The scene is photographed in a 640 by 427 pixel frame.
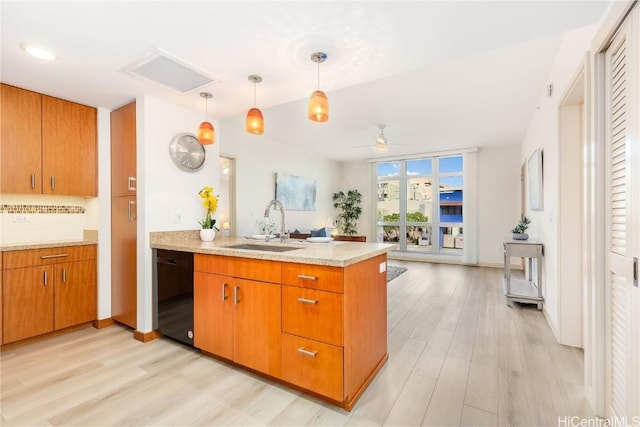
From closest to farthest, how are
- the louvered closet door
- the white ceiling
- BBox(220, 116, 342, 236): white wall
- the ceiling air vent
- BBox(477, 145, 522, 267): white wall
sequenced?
1. the louvered closet door
2. the white ceiling
3. the ceiling air vent
4. BBox(220, 116, 342, 236): white wall
5. BBox(477, 145, 522, 267): white wall

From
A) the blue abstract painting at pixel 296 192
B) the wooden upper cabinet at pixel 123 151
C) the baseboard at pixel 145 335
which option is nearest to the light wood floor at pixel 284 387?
the baseboard at pixel 145 335

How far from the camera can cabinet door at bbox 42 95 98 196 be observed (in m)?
2.71

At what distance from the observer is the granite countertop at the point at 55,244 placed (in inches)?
98.0

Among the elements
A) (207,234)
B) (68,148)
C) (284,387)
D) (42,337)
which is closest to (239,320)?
(284,387)

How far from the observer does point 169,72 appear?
2230mm

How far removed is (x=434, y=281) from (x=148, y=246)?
424cm

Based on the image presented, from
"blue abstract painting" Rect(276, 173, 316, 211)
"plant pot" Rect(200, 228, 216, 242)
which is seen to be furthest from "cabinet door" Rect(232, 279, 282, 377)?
"blue abstract painting" Rect(276, 173, 316, 211)

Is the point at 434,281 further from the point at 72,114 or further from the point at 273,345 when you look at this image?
the point at 72,114

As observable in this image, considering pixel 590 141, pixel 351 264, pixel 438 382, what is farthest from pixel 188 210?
pixel 590 141

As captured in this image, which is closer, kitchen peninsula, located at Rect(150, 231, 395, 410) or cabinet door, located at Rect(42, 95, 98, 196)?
kitchen peninsula, located at Rect(150, 231, 395, 410)

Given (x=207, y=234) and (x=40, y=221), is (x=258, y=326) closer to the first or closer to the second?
(x=207, y=234)

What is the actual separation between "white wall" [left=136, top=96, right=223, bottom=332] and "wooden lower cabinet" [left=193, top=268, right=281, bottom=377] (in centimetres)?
71

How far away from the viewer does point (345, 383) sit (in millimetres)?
1637

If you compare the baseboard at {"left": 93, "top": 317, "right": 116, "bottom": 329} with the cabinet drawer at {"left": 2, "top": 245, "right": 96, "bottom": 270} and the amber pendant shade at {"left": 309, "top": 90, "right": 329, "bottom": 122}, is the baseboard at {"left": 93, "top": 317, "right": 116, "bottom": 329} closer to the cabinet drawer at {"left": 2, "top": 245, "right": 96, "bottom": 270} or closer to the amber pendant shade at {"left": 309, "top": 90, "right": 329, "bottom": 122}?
the cabinet drawer at {"left": 2, "top": 245, "right": 96, "bottom": 270}
